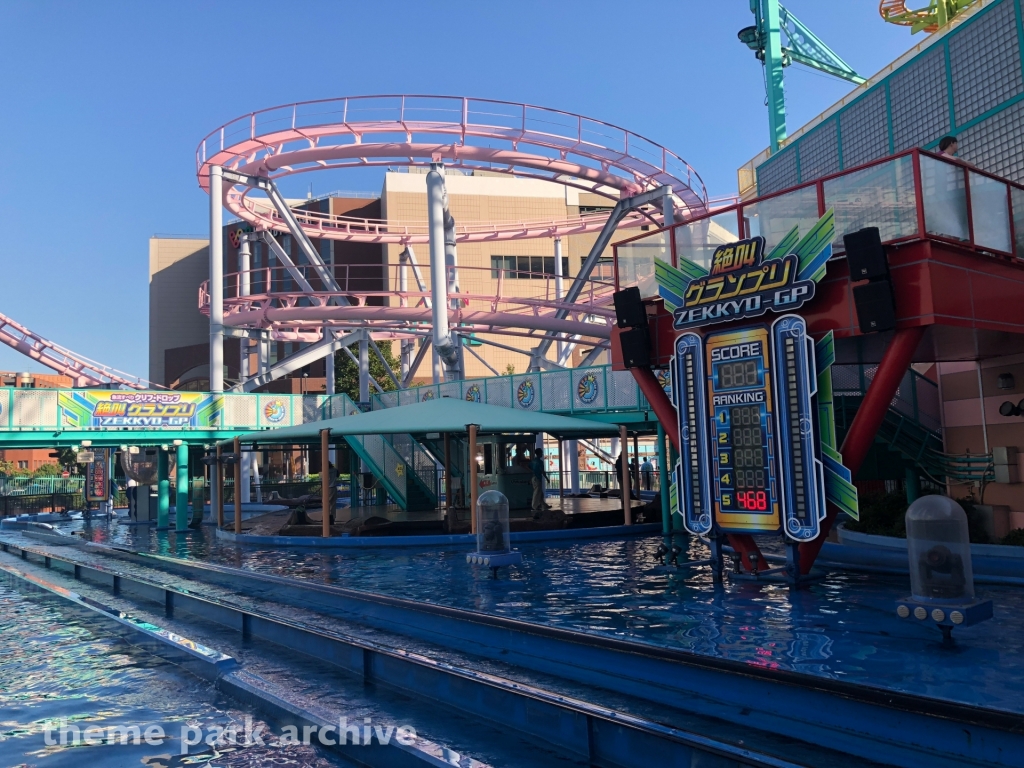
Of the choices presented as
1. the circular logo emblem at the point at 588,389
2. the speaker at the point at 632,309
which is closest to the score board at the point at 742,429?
the speaker at the point at 632,309

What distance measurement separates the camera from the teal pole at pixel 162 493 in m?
26.5

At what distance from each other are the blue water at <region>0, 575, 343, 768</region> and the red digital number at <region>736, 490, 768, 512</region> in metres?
6.37

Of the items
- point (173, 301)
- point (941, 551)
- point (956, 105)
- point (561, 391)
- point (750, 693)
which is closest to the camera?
point (750, 693)

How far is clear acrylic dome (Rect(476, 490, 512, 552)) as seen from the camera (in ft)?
40.1

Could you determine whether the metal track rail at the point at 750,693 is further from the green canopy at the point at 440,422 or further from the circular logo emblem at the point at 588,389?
the circular logo emblem at the point at 588,389

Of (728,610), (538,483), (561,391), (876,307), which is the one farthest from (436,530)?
(876,307)

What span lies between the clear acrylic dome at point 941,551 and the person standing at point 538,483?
12835 mm

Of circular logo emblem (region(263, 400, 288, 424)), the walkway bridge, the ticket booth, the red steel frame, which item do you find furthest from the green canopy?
the red steel frame

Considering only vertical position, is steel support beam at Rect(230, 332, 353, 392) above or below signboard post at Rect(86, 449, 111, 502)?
above

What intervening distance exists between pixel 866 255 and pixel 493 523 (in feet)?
20.4

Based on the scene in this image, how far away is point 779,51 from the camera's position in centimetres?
3241

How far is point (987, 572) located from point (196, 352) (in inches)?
2640

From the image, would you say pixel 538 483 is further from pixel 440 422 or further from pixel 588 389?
pixel 440 422

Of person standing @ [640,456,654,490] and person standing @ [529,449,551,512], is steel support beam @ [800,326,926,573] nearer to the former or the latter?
person standing @ [529,449,551,512]
